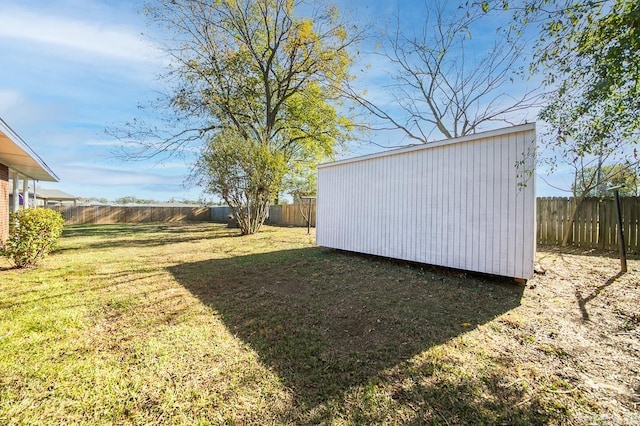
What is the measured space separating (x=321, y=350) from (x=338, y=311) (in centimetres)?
96

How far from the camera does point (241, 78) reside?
13281 mm

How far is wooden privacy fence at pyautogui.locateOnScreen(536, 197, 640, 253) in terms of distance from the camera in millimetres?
6926

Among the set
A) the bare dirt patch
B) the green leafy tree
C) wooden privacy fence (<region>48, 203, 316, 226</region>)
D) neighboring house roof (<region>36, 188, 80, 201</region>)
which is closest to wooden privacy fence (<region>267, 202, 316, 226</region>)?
wooden privacy fence (<region>48, 203, 316, 226</region>)

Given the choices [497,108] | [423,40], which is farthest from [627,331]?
Result: [423,40]

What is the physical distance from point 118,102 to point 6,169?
14.9 ft

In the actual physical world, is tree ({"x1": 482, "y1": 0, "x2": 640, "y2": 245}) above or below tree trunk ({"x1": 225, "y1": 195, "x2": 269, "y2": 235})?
above

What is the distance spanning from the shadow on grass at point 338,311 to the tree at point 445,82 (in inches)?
320

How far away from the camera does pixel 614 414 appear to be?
5.73 ft

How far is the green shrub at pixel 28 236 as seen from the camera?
5.39 m

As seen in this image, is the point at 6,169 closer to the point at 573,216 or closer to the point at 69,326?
the point at 69,326

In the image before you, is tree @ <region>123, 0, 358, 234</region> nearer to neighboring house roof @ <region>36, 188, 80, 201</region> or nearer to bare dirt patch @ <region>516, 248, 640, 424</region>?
bare dirt patch @ <region>516, 248, 640, 424</region>

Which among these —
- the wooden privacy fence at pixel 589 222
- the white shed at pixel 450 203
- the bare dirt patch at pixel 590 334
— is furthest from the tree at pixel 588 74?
the wooden privacy fence at pixel 589 222

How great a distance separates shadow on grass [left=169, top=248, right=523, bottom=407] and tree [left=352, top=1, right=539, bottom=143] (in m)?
8.13

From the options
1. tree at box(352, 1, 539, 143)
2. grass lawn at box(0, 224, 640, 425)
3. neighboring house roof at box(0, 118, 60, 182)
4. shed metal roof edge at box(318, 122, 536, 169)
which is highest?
tree at box(352, 1, 539, 143)
